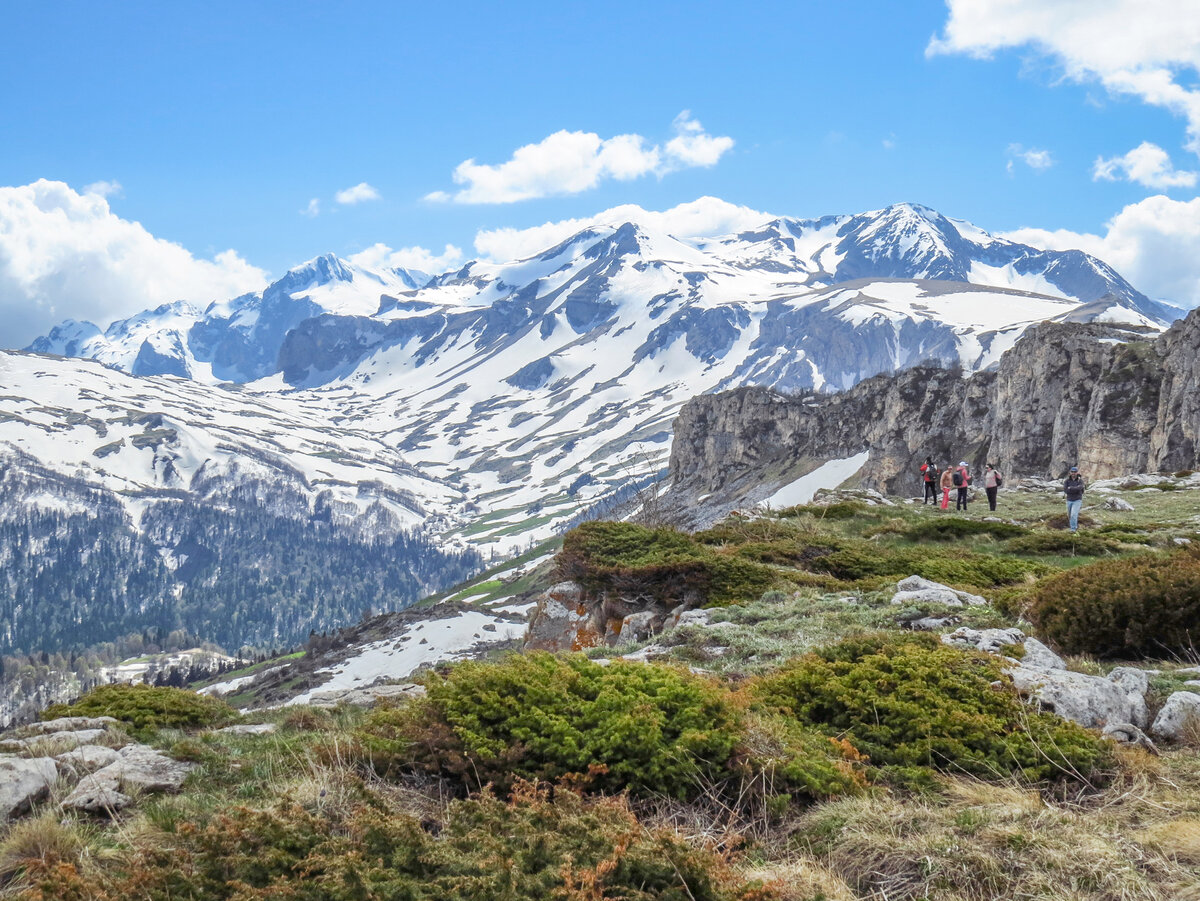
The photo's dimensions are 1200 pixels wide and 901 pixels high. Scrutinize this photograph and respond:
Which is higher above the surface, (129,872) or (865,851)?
(129,872)

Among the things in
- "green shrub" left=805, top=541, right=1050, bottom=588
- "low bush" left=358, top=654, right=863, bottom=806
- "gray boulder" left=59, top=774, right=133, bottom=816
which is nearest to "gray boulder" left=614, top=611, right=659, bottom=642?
"green shrub" left=805, top=541, right=1050, bottom=588

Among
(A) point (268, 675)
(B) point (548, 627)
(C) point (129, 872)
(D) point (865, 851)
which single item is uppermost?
(C) point (129, 872)

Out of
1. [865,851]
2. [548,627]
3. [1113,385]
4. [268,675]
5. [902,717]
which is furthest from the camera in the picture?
[268,675]

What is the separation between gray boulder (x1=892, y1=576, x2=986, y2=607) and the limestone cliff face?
51.9 m

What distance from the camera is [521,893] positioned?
4.59 m

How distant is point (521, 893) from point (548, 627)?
14.9 meters

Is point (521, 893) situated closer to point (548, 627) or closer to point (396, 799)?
point (396, 799)

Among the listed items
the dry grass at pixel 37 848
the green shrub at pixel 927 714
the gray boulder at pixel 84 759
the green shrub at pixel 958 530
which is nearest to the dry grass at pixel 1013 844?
the green shrub at pixel 927 714

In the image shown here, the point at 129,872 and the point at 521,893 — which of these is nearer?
the point at 521,893

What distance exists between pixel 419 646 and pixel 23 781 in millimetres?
103597

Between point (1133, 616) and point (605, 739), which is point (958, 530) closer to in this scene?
point (1133, 616)

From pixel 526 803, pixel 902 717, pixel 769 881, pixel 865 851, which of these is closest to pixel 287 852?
pixel 526 803

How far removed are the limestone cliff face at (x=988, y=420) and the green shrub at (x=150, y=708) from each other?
62.6 meters

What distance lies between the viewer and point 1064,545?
21062 mm
